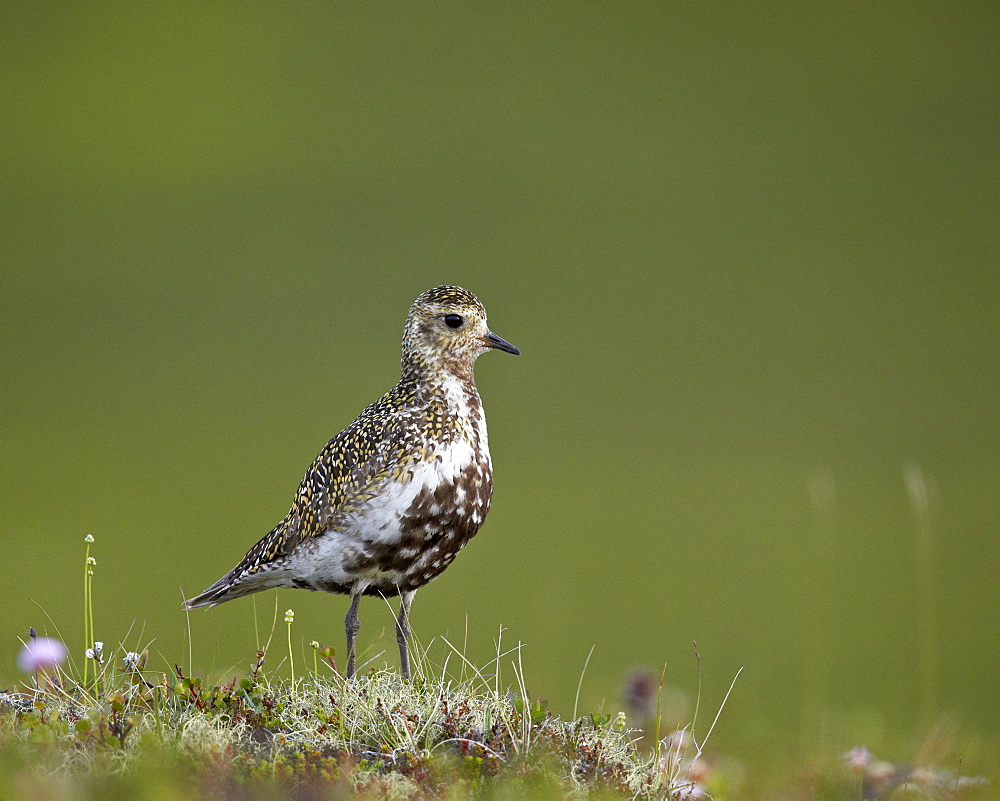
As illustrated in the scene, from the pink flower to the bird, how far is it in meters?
1.01

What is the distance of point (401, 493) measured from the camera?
4.46 metres

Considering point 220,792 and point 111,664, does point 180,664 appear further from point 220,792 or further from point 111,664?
point 220,792

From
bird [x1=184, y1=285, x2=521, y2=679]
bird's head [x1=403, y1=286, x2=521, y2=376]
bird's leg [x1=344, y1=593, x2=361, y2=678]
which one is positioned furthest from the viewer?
bird's head [x1=403, y1=286, x2=521, y2=376]

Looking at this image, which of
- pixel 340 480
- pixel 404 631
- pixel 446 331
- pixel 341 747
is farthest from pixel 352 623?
pixel 446 331

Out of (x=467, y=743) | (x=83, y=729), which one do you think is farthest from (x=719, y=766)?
(x=83, y=729)

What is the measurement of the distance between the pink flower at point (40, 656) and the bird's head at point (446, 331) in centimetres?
193

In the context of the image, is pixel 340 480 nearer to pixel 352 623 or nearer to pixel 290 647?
pixel 352 623

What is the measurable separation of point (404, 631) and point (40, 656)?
4.86 ft

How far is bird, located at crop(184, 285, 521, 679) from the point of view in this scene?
14.7 feet

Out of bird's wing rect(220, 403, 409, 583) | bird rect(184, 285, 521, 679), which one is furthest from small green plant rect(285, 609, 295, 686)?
bird's wing rect(220, 403, 409, 583)

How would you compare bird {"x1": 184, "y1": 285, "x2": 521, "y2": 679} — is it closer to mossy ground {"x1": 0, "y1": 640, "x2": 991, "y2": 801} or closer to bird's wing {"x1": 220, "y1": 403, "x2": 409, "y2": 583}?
bird's wing {"x1": 220, "y1": 403, "x2": 409, "y2": 583}

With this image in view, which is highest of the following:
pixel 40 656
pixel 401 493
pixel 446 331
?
pixel 446 331

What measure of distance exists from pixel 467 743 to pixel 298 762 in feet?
1.69

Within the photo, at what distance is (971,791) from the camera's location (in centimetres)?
353
